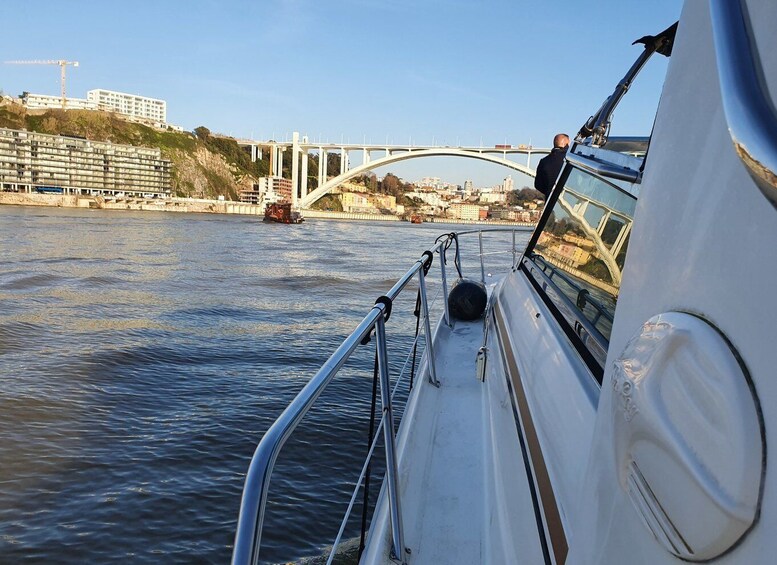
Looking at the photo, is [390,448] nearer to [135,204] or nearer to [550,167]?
[550,167]

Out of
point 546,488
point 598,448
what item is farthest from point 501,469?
point 598,448

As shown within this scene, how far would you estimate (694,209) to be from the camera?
1.97 ft

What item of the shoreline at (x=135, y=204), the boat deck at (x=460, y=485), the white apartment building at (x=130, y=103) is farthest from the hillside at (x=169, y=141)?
the boat deck at (x=460, y=485)

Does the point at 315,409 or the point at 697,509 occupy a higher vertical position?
the point at 697,509

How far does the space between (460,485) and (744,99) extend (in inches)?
68.0

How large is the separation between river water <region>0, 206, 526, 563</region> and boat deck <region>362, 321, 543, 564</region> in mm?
1569

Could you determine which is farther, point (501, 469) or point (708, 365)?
point (501, 469)

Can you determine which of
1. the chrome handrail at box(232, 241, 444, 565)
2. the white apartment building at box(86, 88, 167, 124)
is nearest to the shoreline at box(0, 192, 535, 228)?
the chrome handrail at box(232, 241, 444, 565)

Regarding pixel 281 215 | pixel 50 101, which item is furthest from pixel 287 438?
pixel 50 101

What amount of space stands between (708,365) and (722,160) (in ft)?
0.63

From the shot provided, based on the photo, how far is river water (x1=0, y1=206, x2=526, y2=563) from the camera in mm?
3754

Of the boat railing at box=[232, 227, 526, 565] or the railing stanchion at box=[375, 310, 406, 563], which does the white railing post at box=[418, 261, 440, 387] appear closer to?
the boat railing at box=[232, 227, 526, 565]

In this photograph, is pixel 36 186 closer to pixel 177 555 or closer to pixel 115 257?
pixel 115 257

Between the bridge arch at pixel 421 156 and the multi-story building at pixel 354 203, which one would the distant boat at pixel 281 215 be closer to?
the bridge arch at pixel 421 156
